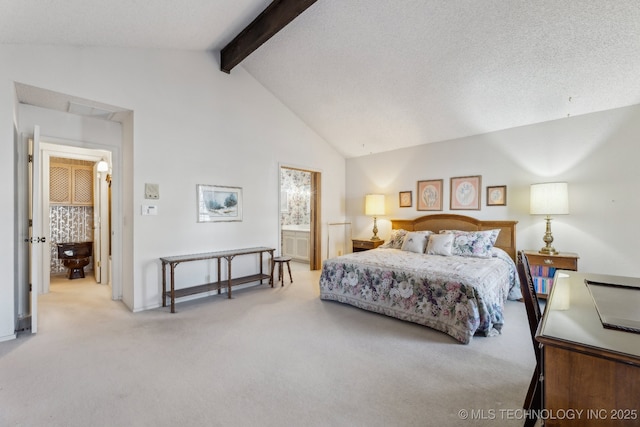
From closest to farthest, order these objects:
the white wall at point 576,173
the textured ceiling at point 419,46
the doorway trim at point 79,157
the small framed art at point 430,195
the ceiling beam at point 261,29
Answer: the textured ceiling at point 419,46, the ceiling beam at point 261,29, the white wall at point 576,173, the doorway trim at point 79,157, the small framed art at point 430,195

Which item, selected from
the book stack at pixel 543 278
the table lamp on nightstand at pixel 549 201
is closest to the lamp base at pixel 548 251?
the table lamp on nightstand at pixel 549 201

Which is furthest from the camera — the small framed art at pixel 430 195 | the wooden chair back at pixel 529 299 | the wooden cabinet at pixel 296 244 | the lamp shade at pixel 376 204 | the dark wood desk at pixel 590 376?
the wooden cabinet at pixel 296 244

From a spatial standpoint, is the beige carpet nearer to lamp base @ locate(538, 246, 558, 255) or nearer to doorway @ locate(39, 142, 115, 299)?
lamp base @ locate(538, 246, 558, 255)

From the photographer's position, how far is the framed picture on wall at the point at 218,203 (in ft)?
13.6

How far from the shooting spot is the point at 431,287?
304cm

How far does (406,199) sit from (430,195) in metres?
0.45

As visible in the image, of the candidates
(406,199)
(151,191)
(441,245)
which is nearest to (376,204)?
(406,199)

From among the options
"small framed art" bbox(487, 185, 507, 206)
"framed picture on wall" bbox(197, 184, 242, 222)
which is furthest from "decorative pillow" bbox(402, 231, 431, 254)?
"framed picture on wall" bbox(197, 184, 242, 222)

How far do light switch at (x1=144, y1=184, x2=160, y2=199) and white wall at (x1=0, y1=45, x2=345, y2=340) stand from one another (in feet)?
0.16

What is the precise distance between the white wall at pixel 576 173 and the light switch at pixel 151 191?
4279 mm

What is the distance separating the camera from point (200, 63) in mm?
4121

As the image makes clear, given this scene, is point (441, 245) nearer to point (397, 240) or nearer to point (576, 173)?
point (397, 240)

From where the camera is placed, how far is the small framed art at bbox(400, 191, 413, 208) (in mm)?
5379

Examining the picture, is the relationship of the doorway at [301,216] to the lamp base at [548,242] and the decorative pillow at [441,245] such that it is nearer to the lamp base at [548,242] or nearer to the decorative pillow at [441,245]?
the decorative pillow at [441,245]
